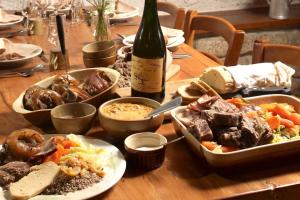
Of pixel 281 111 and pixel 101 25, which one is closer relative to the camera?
pixel 281 111

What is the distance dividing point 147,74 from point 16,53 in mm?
776

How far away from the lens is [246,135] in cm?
102

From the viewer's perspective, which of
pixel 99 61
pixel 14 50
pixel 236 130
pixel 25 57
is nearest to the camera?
pixel 236 130

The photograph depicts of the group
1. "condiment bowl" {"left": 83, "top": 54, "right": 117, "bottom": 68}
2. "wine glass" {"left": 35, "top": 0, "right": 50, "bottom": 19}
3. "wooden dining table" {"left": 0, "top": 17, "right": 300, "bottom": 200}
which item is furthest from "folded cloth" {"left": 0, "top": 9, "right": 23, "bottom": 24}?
"wooden dining table" {"left": 0, "top": 17, "right": 300, "bottom": 200}

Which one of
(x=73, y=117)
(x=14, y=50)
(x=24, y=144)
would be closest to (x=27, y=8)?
(x=14, y=50)

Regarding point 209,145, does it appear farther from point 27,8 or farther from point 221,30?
point 27,8

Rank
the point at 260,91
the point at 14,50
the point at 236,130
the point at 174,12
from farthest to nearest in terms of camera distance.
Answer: the point at 174,12
the point at 14,50
the point at 260,91
the point at 236,130

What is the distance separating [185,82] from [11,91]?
0.59 metres

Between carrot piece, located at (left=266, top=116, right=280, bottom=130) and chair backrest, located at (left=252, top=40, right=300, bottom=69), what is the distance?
2.06 ft

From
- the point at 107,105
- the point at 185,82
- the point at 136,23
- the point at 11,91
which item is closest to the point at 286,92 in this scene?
the point at 185,82

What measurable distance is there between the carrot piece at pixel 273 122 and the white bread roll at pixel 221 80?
0.24 m

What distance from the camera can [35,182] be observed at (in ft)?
3.06

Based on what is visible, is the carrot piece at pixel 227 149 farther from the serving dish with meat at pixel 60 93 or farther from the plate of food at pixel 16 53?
the plate of food at pixel 16 53

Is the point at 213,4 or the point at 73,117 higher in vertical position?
the point at 73,117
